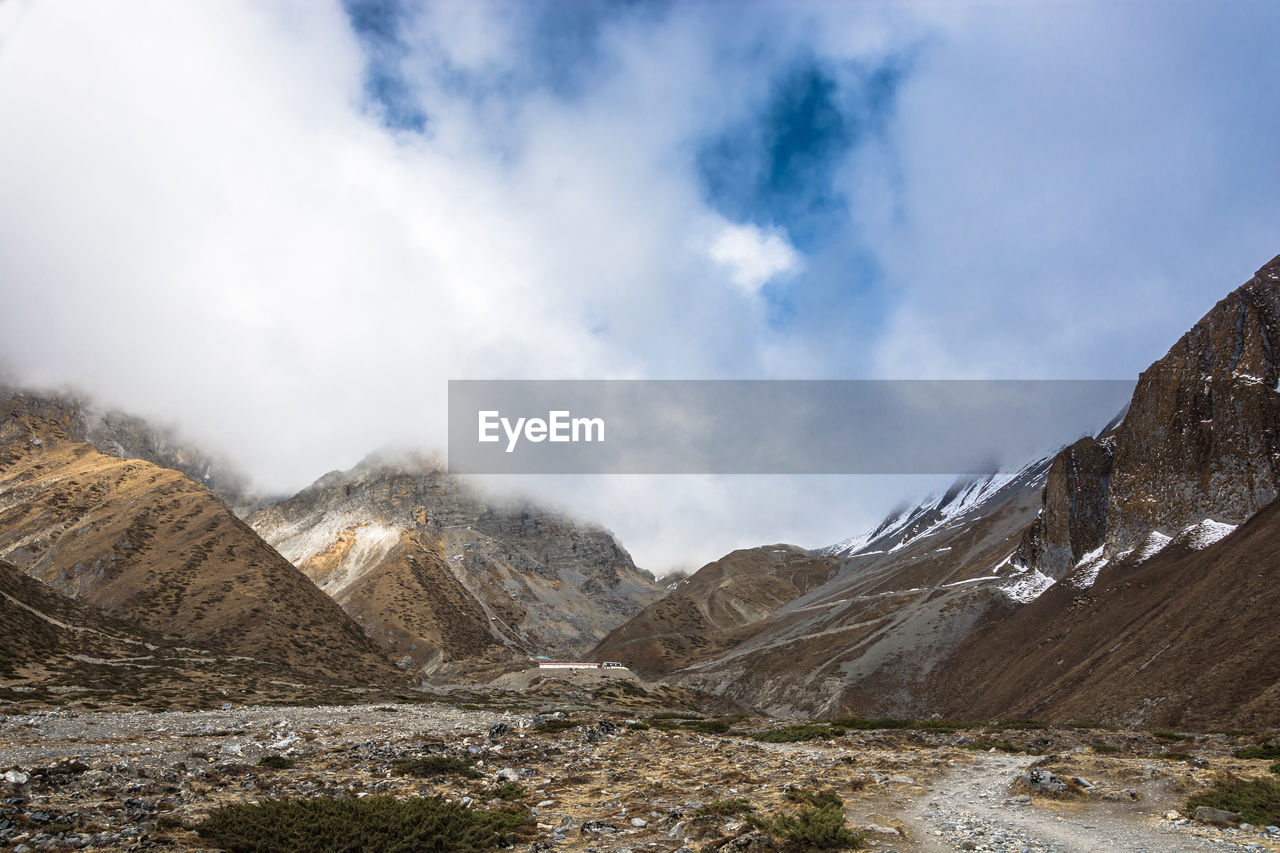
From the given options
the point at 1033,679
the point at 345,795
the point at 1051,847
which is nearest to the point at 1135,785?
the point at 1051,847

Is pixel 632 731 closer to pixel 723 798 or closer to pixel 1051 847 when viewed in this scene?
pixel 723 798

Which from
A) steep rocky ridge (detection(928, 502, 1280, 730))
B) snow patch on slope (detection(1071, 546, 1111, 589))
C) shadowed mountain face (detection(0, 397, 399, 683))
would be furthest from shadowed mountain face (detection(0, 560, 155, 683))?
snow patch on slope (detection(1071, 546, 1111, 589))

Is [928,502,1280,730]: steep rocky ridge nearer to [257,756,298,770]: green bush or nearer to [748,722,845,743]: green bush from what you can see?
[748,722,845,743]: green bush

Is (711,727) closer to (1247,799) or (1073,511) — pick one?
(1247,799)

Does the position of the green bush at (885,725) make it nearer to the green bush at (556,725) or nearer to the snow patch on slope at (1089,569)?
the green bush at (556,725)

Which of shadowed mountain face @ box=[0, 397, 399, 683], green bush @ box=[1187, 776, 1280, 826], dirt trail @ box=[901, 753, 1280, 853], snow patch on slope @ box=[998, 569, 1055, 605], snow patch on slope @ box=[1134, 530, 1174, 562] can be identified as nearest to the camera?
dirt trail @ box=[901, 753, 1280, 853]

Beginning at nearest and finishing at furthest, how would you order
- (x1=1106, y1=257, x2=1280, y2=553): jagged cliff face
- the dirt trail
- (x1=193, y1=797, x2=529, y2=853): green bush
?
(x1=193, y1=797, x2=529, y2=853): green bush < the dirt trail < (x1=1106, y1=257, x2=1280, y2=553): jagged cliff face
